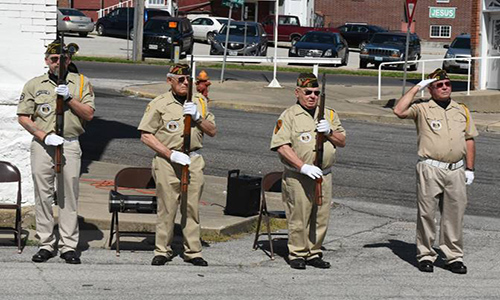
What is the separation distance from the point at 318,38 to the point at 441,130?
3271 centimetres

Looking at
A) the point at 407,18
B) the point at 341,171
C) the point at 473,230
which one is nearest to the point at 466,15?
the point at 407,18

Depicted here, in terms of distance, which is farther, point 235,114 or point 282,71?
point 282,71

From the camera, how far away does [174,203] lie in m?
10.0

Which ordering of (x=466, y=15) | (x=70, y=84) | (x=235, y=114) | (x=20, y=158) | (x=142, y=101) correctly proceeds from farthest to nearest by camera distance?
(x=466, y=15) < (x=142, y=101) < (x=235, y=114) < (x=20, y=158) < (x=70, y=84)

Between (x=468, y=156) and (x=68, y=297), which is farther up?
(x=468, y=156)

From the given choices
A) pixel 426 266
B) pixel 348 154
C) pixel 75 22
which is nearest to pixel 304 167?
pixel 426 266

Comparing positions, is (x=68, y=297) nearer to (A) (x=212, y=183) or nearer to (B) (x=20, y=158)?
(B) (x=20, y=158)

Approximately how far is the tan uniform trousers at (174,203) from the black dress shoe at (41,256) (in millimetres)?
1009

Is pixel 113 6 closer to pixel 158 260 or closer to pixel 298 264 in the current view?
Answer: pixel 158 260

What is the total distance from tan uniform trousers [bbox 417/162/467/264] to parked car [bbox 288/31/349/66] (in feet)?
102

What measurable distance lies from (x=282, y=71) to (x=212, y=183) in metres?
23.4

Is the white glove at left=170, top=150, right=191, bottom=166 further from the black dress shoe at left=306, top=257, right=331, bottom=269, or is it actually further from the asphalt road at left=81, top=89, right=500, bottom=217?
the asphalt road at left=81, top=89, right=500, bottom=217

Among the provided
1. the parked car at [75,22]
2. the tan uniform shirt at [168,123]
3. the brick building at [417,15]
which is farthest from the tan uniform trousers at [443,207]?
the brick building at [417,15]

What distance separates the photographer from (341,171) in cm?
1659
